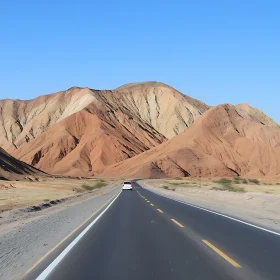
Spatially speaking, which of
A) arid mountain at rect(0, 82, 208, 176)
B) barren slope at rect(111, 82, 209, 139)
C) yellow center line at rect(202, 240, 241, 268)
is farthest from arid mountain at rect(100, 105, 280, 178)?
yellow center line at rect(202, 240, 241, 268)

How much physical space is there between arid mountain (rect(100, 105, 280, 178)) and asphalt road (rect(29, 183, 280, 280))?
123m

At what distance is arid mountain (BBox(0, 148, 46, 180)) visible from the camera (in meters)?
92.4

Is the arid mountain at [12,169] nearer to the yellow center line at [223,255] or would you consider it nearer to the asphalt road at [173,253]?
the asphalt road at [173,253]

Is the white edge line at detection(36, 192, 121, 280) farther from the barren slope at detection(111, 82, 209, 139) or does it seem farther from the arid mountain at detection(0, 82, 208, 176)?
the barren slope at detection(111, 82, 209, 139)

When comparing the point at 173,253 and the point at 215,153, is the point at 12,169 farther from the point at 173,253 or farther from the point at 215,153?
the point at 173,253

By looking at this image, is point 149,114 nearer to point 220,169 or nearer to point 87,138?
point 87,138

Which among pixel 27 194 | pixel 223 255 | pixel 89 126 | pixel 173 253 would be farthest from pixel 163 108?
pixel 223 255

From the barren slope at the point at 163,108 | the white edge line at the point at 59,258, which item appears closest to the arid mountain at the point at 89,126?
the barren slope at the point at 163,108

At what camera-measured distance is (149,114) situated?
192m

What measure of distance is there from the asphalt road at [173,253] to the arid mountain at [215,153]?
123 metres

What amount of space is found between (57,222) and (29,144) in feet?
496

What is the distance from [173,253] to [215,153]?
448 feet

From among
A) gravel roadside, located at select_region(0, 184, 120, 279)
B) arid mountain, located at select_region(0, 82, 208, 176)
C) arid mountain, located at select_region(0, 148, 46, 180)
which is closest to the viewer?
gravel roadside, located at select_region(0, 184, 120, 279)

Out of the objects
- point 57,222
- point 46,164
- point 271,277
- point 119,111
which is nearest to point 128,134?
point 119,111
